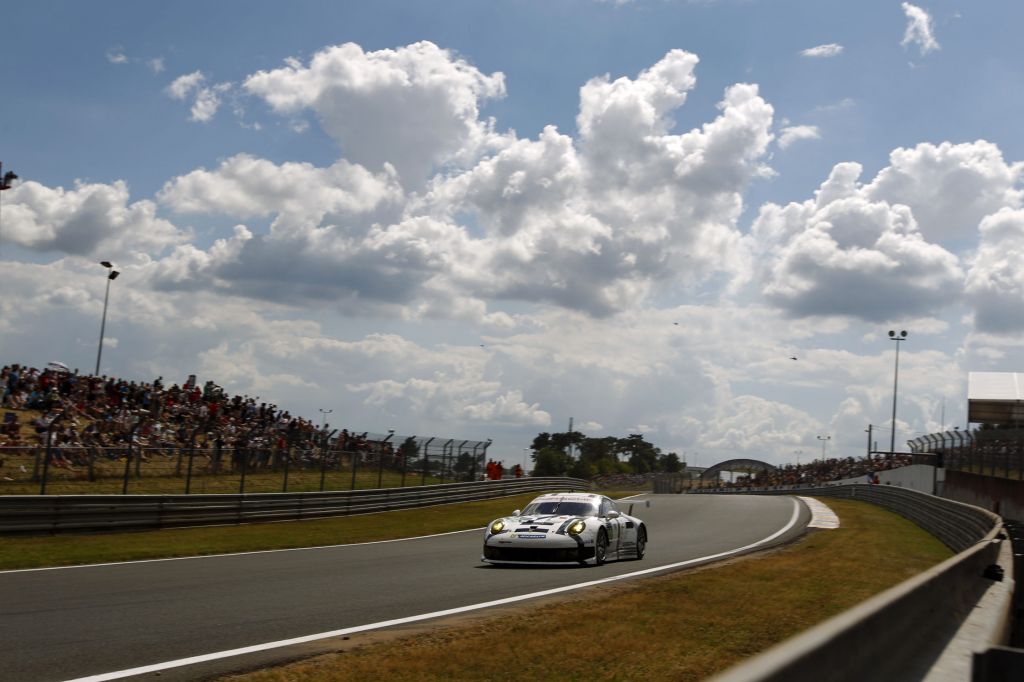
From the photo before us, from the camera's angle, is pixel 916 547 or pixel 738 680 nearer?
pixel 738 680

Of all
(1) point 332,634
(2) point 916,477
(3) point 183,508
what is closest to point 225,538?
(3) point 183,508

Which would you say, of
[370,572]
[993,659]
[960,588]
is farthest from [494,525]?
[993,659]

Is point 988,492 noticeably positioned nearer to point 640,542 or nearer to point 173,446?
point 640,542

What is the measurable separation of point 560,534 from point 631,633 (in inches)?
251

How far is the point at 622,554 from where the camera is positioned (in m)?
16.5

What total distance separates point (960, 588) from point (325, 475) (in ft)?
73.6

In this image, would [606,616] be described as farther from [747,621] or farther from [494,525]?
[494,525]

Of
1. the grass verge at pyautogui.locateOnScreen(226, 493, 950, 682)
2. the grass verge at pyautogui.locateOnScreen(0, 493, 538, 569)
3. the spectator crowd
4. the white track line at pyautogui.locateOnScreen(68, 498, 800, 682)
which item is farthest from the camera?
the spectator crowd

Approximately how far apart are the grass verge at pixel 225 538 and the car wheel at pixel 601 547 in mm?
6029

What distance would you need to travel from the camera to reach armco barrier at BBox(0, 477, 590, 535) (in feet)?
59.4

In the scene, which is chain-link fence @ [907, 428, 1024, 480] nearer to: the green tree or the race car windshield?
the race car windshield

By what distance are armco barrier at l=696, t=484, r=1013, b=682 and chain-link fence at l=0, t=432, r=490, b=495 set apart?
A: 54.3ft

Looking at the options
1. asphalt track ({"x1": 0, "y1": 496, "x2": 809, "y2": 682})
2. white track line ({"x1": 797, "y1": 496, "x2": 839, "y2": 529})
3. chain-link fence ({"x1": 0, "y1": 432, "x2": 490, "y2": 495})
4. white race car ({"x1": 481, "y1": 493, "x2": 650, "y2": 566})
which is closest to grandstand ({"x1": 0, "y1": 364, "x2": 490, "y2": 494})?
chain-link fence ({"x1": 0, "y1": 432, "x2": 490, "y2": 495})

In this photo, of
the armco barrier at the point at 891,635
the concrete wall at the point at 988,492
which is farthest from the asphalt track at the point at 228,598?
the concrete wall at the point at 988,492
